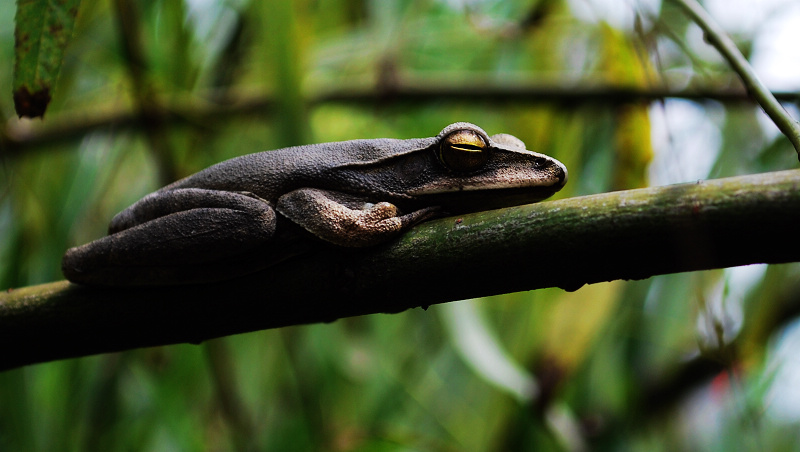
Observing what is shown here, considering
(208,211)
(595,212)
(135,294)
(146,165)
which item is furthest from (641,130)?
(146,165)

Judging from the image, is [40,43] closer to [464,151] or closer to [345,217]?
[345,217]

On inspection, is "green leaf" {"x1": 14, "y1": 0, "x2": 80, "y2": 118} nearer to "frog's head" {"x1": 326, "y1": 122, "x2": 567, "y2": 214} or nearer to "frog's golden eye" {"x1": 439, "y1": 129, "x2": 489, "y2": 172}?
"frog's head" {"x1": 326, "y1": 122, "x2": 567, "y2": 214}

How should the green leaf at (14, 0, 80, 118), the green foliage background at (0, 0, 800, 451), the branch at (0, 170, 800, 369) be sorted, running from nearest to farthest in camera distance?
the branch at (0, 170, 800, 369), the green leaf at (14, 0, 80, 118), the green foliage background at (0, 0, 800, 451)

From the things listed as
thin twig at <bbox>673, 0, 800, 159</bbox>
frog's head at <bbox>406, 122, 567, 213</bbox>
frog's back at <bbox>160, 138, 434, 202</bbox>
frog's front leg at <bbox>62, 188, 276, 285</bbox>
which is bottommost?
frog's front leg at <bbox>62, 188, 276, 285</bbox>

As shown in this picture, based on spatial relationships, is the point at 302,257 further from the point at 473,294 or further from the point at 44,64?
the point at 44,64

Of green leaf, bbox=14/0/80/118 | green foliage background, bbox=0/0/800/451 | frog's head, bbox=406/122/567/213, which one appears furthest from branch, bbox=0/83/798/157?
green leaf, bbox=14/0/80/118

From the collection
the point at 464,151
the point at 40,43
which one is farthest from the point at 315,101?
the point at 40,43

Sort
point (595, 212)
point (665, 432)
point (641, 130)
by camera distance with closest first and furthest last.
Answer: point (595, 212) < point (641, 130) < point (665, 432)
